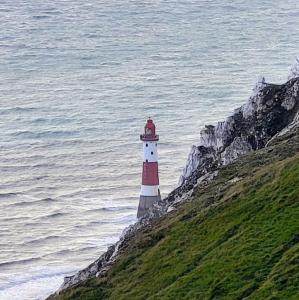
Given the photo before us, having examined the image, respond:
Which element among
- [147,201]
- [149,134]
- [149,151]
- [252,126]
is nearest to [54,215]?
[147,201]

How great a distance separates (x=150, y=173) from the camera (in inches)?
2479

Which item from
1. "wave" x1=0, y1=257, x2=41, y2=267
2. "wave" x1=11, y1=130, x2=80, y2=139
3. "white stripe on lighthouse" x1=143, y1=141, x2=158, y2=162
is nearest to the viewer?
"wave" x1=0, y1=257, x2=41, y2=267

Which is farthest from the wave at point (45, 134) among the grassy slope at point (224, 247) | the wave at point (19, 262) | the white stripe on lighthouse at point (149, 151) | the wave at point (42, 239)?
the grassy slope at point (224, 247)

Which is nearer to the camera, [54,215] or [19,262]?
[19,262]

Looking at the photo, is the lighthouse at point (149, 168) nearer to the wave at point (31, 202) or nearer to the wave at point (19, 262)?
the wave at point (19, 262)

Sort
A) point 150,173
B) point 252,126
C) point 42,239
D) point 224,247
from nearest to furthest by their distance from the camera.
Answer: point 224,247
point 252,126
point 150,173
point 42,239

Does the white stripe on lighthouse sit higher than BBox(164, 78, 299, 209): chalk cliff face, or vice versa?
the white stripe on lighthouse

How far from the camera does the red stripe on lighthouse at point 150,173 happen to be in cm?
6272

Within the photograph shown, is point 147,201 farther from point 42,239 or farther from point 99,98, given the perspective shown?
point 99,98

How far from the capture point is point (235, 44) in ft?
457

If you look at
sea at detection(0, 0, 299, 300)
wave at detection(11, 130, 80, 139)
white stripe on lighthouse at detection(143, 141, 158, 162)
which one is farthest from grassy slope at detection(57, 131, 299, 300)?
wave at detection(11, 130, 80, 139)

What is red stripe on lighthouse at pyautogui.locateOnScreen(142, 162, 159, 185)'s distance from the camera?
62719mm

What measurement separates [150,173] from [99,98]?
4549 centimetres

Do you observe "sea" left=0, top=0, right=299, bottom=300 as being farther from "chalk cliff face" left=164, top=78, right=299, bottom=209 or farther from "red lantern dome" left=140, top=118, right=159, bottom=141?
"chalk cliff face" left=164, top=78, right=299, bottom=209
